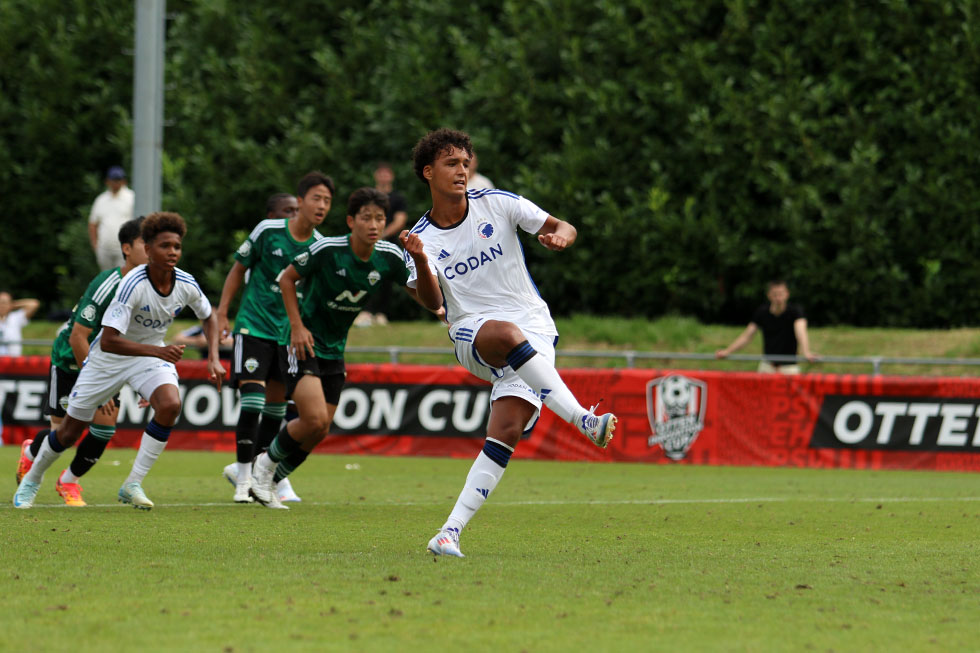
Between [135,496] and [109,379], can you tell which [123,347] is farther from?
[135,496]

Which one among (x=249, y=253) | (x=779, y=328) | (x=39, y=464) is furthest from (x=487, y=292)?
(x=779, y=328)

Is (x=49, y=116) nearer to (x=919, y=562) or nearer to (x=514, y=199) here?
(x=514, y=199)

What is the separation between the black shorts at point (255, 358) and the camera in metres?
10.1

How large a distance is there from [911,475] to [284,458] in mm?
7680

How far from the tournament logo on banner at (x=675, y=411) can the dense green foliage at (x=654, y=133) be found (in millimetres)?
4244

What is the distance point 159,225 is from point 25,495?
2.12 meters

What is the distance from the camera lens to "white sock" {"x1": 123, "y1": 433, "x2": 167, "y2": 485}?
9.38 m

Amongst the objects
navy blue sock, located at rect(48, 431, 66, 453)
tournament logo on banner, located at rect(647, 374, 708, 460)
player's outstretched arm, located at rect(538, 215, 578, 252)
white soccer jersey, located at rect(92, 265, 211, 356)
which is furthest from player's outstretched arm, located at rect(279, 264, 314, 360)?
tournament logo on banner, located at rect(647, 374, 708, 460)

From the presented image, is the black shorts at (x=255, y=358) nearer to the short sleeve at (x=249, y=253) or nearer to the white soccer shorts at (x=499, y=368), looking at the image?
the short sleeve at (x=249, y=253)

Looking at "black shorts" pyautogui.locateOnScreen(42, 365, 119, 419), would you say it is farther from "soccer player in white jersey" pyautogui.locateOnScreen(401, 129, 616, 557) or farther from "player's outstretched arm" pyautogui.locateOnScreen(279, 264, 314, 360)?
"soccer player in white jersey" pyautogui.locateOnScreen(401, 129, 616, 557)

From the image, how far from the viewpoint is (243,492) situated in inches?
395

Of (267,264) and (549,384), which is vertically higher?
(267,264)

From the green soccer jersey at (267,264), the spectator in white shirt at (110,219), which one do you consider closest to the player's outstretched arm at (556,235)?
the green soccer jersey at (267,264)

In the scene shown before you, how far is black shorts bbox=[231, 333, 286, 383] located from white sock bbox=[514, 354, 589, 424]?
12.2 feet
